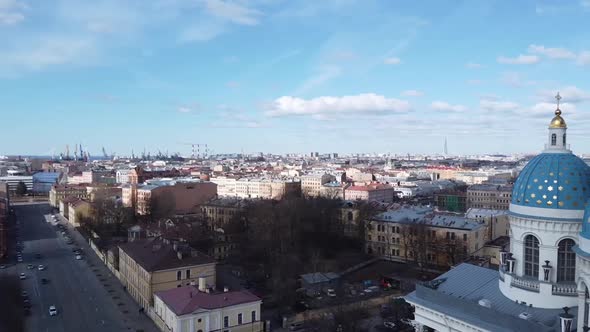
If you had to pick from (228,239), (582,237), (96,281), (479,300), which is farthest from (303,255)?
(582,237)

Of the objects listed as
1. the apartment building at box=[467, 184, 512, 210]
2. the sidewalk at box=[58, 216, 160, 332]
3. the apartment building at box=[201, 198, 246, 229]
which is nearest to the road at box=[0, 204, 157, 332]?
the sidewalk at box=[58, 216, 160, 332]

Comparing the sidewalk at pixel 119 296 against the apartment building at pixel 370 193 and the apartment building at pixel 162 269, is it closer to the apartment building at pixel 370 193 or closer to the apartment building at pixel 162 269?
the apartment building at pixel 162 269

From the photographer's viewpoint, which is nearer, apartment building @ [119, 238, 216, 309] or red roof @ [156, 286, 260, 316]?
red roof @ [156, 286, 260, 316]

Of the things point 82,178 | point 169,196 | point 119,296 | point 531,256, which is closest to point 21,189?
point 82,178

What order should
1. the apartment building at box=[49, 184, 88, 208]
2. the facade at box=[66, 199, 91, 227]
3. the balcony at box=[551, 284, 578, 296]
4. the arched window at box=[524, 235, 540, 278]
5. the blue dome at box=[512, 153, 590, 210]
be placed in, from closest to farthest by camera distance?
the balcony at box=[551, 284, 578, 296] < the blue dome at box=[512, 153, 590, 210] < the arched window at box=[524, 235, 540, 278] < the facade at box=[66, 199, 91, 227] < the apartment building at box=[49, 184, 88, 208]

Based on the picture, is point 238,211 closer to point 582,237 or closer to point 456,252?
point 456,252

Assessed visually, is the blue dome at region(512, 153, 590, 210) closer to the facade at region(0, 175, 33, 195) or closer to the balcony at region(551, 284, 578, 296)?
the balcony at region(551, 284, 578, 296)
